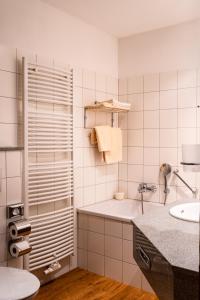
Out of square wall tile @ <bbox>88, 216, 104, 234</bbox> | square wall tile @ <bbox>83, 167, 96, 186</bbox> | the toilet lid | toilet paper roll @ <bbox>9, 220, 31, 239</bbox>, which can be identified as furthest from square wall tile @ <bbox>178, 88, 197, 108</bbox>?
the toilet lid

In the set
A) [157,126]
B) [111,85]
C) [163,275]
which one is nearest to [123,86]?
[111,85]

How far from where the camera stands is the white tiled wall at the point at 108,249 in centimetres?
263

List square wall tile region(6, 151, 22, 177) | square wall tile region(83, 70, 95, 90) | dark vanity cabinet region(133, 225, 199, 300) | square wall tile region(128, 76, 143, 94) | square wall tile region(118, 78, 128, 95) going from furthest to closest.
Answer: square wall tile region(118, 78, 128, 95), square wall tile region(128, 76, 143, 94), square wall tile region(83, 70, 95, 90), square wall tile region(6, 151, 22, 177), dark vanity cabinet region(133, 225, 199, 300)

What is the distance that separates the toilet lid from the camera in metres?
1.60

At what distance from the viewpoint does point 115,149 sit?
325cm

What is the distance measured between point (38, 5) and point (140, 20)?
1040mm

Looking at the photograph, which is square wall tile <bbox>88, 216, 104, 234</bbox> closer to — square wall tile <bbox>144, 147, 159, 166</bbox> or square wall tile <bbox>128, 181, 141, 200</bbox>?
square wall tile <bbox>128, 181, 141, 200</bbox>

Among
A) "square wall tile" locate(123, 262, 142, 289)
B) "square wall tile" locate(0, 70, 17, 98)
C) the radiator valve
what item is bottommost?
"square wall tile" locate(123, 262, 142, 289)

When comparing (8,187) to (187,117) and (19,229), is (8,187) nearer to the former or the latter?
(19,229)

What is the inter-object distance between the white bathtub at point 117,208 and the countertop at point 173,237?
41.1 inches

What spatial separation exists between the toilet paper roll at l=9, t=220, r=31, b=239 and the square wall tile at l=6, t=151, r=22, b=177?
374 millimetres

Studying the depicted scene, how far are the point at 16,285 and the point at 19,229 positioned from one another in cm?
51

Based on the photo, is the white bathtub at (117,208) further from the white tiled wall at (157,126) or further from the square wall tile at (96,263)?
the square wall tile at (96,263)

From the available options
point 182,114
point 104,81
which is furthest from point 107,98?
point 182,114
